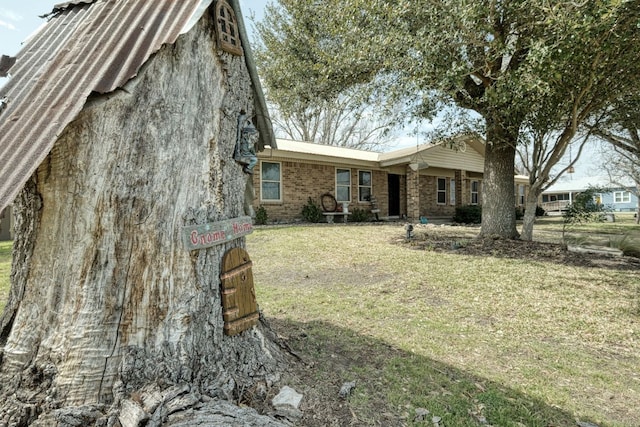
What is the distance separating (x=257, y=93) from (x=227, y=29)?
0.58m

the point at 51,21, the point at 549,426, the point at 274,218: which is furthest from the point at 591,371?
the point at 274,218

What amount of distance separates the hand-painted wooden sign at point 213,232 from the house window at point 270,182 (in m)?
11.6

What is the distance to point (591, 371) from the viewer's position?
3.47 metres

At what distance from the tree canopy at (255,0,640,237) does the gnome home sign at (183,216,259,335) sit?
530cm

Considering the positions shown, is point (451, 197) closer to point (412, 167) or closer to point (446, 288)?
point (412, 167)

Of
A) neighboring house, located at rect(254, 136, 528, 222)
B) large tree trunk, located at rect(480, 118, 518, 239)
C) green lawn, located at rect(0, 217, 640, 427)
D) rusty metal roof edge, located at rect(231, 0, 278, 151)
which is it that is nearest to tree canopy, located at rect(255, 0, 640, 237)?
large tree trunk, located at rect(480, 118, 518, 239)

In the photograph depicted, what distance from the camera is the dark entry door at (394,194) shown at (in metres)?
19.5

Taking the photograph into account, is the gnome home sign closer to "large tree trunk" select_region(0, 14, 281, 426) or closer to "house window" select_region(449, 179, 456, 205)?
"large tree trunk" select_region(0, 14, 281, 426)

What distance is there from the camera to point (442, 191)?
21.1 meters

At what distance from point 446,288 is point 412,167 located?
11901mm

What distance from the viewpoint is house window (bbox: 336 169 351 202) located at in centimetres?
1644

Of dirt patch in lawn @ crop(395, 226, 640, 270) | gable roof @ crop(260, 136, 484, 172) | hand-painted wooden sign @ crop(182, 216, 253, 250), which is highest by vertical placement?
gable roof @ crop(260, 136, 484, 172)

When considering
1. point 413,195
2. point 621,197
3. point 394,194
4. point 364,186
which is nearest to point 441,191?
point 394,194

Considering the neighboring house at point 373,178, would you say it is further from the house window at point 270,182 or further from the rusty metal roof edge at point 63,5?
the rusty metal roof edge at point 63,5
